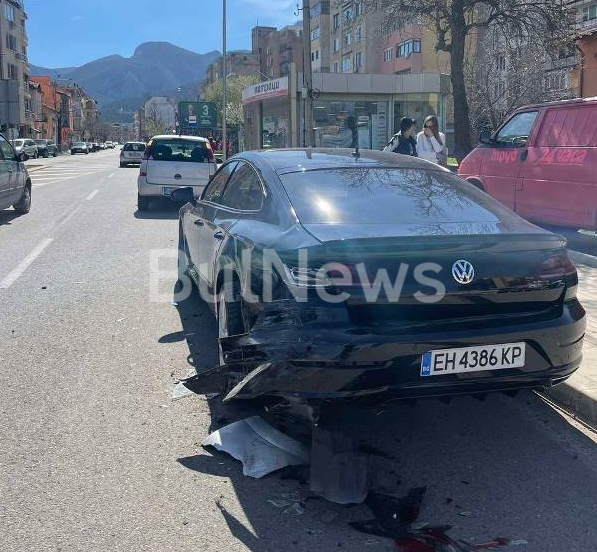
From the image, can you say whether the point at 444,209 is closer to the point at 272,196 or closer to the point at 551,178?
the point at 272,196

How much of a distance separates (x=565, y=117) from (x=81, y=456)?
765cm

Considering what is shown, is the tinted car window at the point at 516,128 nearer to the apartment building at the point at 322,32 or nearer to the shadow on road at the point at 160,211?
the shadow on road at the point at 160,211

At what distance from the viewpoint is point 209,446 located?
383 centimetres

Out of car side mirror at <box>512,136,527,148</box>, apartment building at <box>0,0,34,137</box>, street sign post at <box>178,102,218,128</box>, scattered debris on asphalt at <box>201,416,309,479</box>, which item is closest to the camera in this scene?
scattered debris on asphalt at <box>201,416,309,479</box>

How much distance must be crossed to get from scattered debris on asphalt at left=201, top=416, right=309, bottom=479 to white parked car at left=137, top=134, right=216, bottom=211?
38.6ft

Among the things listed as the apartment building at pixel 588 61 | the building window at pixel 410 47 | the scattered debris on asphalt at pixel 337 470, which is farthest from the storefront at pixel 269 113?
the scattered debris on asphalt at pixel 337 470

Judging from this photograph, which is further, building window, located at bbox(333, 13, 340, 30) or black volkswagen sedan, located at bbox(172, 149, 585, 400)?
building window, located at bbox(333, 13, 340, 30)

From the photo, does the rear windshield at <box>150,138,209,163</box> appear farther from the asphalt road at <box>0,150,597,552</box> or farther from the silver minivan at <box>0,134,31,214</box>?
the asphalt road at <box>0,150,597,552</box>

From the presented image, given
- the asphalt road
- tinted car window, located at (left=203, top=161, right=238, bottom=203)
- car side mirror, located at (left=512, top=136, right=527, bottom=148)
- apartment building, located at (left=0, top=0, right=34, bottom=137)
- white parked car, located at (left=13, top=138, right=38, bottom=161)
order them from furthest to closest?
1. apartment building, located at (left=0, top=0, right=34, bottom=137)
2. white parked car, located at (left=13, top=138, right=38, bottom=161)
3. car side mirror, located at (left=512, top=136, right=527, bottom=148)
4. tinted car window, located at (left=203, top=161, right=238, bottom=203)
5. the asphalt road

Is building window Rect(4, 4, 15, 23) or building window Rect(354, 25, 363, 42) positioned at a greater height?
building window Rect(4, 4, 15, 23)

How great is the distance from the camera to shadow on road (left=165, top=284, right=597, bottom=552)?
3.02 m

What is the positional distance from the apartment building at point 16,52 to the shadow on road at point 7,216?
53.6m

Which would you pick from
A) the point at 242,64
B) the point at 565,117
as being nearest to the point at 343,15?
the point at 242,64

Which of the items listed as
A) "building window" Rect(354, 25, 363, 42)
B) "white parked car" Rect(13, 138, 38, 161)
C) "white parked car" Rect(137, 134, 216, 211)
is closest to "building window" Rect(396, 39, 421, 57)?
"building window" Rect(354, 25, 363, 42)
